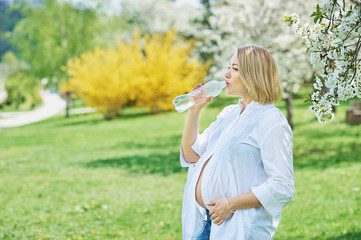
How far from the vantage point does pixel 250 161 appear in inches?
85.4

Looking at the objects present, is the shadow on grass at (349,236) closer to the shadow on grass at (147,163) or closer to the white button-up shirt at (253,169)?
the white button-up shirt at (253,169)

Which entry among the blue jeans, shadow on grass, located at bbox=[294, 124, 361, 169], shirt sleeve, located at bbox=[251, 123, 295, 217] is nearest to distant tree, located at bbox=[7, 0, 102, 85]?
shadow on grass, located at bbox=[294, 124, 361, 169]

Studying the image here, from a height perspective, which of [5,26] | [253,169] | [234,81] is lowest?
[5,26]

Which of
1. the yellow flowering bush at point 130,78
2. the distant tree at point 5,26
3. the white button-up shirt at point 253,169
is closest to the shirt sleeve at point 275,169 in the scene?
the white button-up shirt at point 253,169

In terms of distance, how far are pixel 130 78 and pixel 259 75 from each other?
66.6 ft

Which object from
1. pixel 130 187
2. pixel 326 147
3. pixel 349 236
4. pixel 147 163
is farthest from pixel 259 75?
pixel 326 147

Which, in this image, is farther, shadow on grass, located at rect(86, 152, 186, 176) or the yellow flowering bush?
the yellow flowering bush

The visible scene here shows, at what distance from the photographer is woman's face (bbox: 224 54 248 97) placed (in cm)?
229

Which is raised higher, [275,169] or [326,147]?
[275,169]

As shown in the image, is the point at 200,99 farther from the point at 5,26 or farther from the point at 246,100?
the point at 5,26

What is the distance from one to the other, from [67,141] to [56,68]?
50.2 ft

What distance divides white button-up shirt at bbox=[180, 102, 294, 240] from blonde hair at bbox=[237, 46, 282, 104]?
0.06 metres

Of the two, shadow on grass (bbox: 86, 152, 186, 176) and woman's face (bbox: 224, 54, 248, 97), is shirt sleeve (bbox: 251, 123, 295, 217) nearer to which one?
woman's face (bbox: 224, 54, 248, 97)

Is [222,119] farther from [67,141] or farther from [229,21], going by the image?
[67,141]
